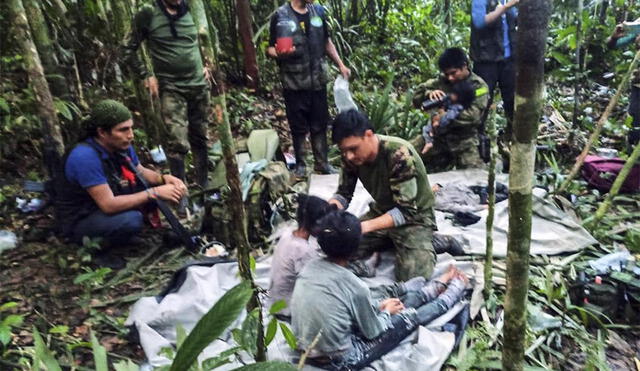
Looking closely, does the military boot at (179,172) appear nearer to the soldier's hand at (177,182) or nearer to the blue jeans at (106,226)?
the soldier's hand at (177,182)

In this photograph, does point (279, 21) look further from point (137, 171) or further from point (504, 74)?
point (504, 74)

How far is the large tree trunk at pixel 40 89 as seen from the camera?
354 cm

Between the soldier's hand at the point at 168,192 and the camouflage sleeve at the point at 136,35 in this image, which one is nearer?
the soldier's hand at the point at 168,192

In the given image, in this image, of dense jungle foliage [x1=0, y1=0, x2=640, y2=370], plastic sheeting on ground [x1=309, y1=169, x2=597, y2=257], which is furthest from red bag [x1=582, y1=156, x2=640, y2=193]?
plastic sheeting on ground [x1=309, y1=169, x2=597, y2=257]

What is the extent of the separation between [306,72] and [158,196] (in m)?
1.95

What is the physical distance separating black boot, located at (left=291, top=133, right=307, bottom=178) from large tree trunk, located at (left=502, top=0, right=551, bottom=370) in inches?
138

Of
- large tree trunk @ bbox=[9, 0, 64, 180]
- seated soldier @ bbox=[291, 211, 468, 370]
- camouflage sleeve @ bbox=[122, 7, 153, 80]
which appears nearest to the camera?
seated soldier @ bbox=[291, 211, 468, 370]

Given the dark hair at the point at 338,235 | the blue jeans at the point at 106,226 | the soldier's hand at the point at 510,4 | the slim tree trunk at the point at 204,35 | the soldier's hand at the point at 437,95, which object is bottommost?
the blue jeans at the point at 106,226

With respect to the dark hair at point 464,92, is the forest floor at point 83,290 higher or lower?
lower

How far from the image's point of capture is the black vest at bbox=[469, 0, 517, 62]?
4906 millimetres

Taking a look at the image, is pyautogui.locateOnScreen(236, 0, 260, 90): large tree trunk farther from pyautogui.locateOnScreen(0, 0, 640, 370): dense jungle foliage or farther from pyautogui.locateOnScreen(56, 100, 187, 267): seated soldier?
pyautogui.locateOnScreen(56, 100, 187, 267): seated soldier

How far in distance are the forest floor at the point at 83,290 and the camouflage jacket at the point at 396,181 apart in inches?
33.4

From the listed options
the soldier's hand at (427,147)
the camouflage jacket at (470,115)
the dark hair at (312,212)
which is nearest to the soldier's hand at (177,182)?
the dark hair at (312,212)

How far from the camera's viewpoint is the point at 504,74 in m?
5.15
